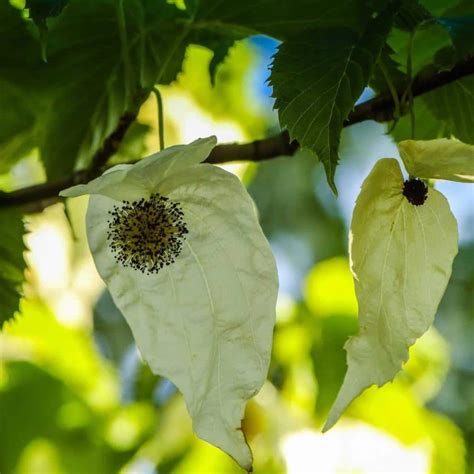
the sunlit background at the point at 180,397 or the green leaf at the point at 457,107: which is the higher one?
the green leaf at the point at 457,107

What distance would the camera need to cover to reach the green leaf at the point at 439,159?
51 cm

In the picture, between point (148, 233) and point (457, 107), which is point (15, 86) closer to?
point (148, 233)

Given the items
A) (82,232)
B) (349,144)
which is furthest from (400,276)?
(349,144)

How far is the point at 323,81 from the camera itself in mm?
524

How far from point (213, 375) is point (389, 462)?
66 centimetres

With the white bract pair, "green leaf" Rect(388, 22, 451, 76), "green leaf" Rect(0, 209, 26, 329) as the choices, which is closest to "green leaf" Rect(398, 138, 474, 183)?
the white bract pair

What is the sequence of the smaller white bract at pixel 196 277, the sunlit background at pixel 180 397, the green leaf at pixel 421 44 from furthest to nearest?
the sunlit background at pixel 180 397 < the green leaf at pixel 421 44 < the smaller white bract at pixel 196 277

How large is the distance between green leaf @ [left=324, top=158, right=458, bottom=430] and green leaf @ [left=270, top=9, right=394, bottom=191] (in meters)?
0.04

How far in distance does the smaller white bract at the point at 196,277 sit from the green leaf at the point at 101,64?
129 mm

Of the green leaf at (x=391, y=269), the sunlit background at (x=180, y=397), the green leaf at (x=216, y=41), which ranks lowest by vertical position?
the sunlit background at (x=180, y=397)

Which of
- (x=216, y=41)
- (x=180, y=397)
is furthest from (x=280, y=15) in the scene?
(x=180, y=397)

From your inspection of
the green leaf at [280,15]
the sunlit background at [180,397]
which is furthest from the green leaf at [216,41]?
the sunlit background at [180,397]

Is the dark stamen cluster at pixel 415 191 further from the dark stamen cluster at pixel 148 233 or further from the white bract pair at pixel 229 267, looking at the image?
the dark stamen cluster at pixel 148 233

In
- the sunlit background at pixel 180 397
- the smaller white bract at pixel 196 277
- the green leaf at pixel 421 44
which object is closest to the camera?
the smaller white bract at pixel 196 277
